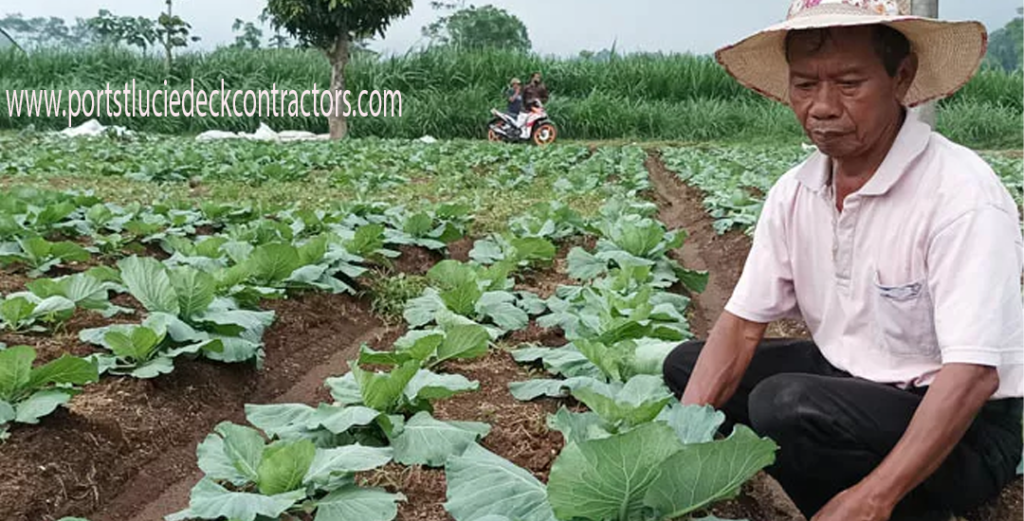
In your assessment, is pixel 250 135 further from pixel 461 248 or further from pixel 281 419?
pixel 281 419

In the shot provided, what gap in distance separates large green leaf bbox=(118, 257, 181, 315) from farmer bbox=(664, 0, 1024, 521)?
1.72 m

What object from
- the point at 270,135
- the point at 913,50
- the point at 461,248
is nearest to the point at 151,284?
the point at 913,50

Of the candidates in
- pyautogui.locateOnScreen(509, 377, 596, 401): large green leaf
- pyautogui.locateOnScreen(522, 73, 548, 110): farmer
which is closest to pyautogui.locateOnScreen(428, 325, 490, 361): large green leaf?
pyautogui.locateOnScreen(509, 377, 596, 401): large green leaf

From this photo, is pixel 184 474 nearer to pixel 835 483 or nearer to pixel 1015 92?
pixel 835 483

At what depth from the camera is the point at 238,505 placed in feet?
6.06

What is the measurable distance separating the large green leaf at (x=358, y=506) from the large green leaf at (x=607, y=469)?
0.45m

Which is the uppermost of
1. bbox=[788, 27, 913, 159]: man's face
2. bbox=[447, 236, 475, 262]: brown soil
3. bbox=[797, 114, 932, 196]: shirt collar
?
bbox=[788, 27, 913, 159]: man's face

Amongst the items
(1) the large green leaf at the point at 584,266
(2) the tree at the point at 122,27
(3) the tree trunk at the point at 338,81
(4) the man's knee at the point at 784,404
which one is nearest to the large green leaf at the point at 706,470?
(4) the man's knee at the point at 784,404

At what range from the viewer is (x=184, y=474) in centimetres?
272

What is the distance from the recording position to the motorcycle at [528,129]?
19328 mm

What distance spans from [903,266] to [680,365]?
67cm

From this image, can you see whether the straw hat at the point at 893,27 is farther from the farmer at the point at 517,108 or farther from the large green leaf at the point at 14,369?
the farmer at the point at 517,108

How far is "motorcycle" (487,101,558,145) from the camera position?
19.3 m

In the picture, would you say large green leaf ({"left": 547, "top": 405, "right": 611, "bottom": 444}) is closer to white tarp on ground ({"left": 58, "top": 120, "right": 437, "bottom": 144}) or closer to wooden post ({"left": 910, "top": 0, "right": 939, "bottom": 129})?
wooden post ({"left": 910, "top": 0, "right": 939, "bottom": 129})
